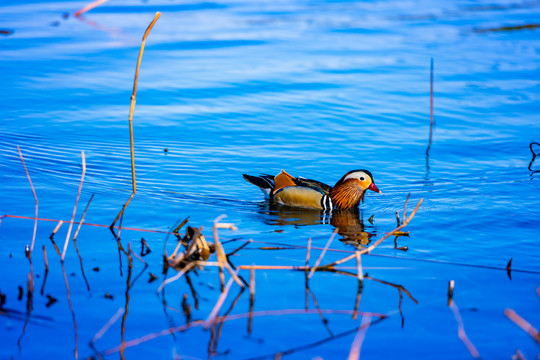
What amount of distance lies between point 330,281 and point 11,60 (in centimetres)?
1226

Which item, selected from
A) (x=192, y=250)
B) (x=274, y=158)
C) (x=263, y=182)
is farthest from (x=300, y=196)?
(x=192, y=250)

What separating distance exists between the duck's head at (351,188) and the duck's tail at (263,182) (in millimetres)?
842

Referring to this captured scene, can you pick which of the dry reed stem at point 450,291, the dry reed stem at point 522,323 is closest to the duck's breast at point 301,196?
the dry reed stem at point 450,291

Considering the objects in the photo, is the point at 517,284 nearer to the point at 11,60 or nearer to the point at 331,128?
the point at 331,128

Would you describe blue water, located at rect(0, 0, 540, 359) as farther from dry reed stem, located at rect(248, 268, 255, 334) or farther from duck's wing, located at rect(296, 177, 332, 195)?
duck's wing, located at rect(296, 177, 332, 195)

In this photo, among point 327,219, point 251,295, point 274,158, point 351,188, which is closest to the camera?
point 251,295

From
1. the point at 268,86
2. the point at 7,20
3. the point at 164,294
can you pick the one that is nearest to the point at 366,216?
the point at 164,294

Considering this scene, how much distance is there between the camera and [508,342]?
5410 millimetres

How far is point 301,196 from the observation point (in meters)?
9.43

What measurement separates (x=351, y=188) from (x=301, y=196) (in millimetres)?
682

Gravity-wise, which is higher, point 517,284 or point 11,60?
point 11,60

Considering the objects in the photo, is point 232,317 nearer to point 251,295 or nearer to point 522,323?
point 251,295

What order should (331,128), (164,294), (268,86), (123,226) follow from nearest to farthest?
1. (164,294)
2. (123,226)
3. (331,128)
4. (268,86)

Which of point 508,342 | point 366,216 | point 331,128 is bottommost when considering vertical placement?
point 508,342
